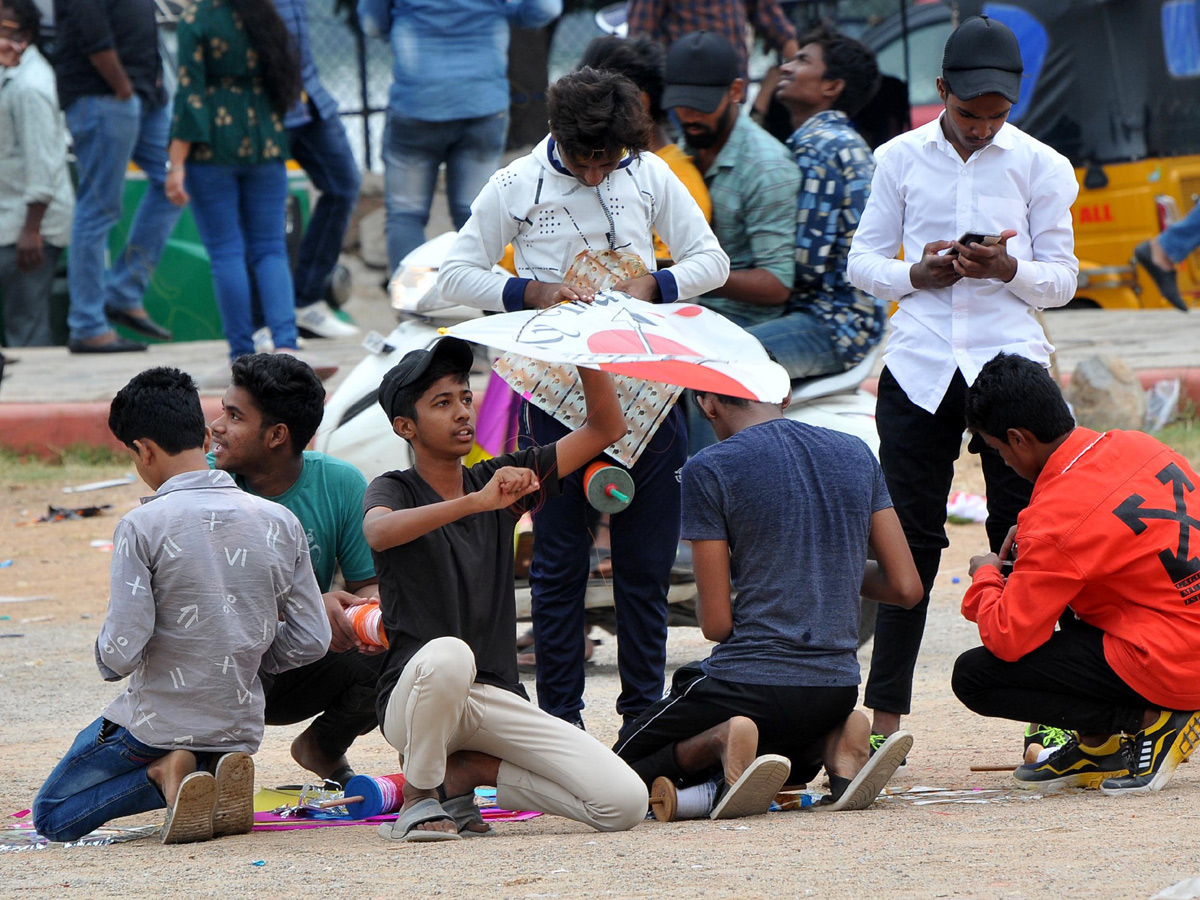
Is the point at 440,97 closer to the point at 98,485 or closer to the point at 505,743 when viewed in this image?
the point at 98,485

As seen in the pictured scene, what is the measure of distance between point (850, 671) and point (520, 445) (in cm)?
113

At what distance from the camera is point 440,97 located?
7.56 meters

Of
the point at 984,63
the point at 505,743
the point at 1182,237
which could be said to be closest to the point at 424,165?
the point at 984,63

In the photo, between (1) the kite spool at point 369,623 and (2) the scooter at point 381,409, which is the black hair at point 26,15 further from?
(1) the kite spool at point 369,623

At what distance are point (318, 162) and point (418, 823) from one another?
561 centimetres

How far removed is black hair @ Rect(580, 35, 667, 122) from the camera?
520 centimetres

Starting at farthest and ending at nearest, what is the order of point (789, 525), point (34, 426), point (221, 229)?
point (34, 426), point (221, 229), point (789, 525)

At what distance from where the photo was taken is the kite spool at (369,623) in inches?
151

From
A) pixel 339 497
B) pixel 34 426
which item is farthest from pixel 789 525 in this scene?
pixel 34 426

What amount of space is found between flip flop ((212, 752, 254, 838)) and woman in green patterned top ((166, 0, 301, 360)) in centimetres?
429

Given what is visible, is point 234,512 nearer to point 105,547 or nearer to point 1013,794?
point 1013,794

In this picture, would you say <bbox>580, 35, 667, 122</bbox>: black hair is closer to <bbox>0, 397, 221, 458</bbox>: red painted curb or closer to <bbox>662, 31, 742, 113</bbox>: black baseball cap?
<bbox>662, 31, 742, 113</bbox>: black baseball cap

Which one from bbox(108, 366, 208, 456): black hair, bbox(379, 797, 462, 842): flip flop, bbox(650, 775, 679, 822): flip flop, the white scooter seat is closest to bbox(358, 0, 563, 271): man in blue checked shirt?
the white scooter seat

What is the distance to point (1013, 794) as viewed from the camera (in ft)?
12.8
